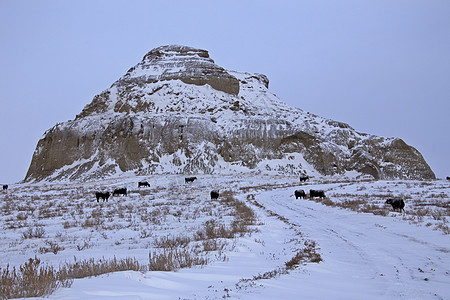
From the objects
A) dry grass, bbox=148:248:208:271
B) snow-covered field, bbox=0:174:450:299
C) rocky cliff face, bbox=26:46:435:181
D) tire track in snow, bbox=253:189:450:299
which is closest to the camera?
snow-covered field, bbox=0:174:450:299

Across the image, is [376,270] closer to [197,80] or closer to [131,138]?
[131,138]

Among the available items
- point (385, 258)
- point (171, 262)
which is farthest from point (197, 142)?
point (171, 262)

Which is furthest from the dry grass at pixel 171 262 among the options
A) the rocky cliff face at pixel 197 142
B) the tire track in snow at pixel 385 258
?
the rocky cliff face at pixel 197 142

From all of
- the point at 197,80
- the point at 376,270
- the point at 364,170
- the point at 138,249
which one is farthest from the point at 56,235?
the point at 197,80

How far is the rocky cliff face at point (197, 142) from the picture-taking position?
7256cm

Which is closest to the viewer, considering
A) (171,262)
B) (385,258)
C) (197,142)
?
(171,262)

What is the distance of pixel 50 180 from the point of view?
70938 mm

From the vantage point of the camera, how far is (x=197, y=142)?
251 feet

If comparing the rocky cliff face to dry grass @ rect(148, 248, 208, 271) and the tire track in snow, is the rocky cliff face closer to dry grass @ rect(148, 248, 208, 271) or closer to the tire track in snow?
the tire track in snow

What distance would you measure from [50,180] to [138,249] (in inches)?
2879

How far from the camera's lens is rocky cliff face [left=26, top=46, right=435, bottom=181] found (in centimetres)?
7256

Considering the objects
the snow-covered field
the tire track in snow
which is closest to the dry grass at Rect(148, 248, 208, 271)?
the snow-covered field

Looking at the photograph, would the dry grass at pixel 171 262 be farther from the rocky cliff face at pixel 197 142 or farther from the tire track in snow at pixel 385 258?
the rocky cliff face at pixel 197 142

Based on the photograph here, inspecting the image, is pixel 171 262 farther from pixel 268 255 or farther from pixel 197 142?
pixel 197 142
